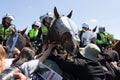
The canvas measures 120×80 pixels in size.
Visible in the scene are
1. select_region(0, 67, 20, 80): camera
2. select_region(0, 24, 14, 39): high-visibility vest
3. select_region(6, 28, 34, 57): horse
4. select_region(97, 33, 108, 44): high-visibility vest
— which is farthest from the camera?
select_region(97, 33, 108, 44): high-visibility vest

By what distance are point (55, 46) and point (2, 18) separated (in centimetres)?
675

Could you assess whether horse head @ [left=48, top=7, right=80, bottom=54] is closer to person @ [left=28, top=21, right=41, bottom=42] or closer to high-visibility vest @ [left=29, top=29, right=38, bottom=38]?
person @ [left=28, top=21, right=41, bottom=42]

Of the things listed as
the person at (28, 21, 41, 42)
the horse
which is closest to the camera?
the horse

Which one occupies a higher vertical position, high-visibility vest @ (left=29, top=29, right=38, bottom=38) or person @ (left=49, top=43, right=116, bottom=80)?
person @ (left=49, top=43, right=116, bottom=80)

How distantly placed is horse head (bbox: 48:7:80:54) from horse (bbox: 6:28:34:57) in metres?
3.14

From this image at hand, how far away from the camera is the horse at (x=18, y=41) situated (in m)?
8.27

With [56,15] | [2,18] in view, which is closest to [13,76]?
[56,15]

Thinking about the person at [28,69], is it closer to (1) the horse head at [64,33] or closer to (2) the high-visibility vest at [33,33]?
(1) the horse head at [64,33]

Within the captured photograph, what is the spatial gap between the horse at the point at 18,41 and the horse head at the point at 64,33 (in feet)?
10.3

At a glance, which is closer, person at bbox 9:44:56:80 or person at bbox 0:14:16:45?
person at bbox 9:44:56:80

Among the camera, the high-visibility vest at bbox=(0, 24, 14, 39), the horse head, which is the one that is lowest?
the high-visibility vest at bbox=(0, 24, 14, 39)

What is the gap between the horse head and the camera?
488 cm

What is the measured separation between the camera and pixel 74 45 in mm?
4879

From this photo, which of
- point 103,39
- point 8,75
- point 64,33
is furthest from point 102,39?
point 8,75
